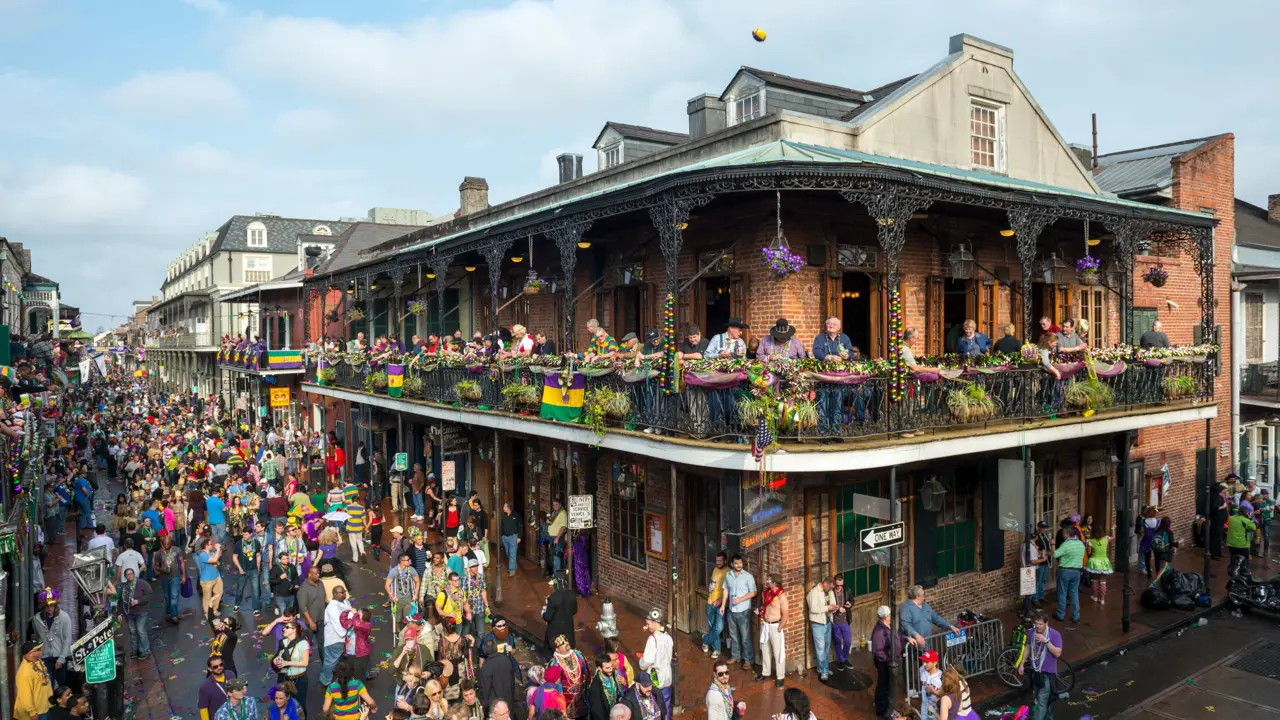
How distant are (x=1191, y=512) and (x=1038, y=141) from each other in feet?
32.1

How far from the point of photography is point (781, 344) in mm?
10711

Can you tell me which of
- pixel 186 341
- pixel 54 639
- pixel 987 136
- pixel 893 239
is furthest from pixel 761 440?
pixel 186 341

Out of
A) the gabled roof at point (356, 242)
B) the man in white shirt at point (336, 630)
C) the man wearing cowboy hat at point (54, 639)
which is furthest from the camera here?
the gabled roof at point (356, 242)

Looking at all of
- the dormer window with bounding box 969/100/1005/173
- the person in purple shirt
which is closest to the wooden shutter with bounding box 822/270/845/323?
the dormer window with bounding box 969/100/1005/173

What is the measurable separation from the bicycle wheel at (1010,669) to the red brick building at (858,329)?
1792 millimetres

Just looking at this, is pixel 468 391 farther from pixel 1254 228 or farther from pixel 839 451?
pixel 1254 228

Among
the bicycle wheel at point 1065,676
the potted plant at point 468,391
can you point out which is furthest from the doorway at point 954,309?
the potted plant at point 468,391

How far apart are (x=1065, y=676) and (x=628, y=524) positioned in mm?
7118

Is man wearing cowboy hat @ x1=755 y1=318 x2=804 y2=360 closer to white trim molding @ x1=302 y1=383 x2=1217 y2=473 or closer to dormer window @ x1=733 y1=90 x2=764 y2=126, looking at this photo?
white trim molding @ x1=302 y1=383 x2=1217 y2=473

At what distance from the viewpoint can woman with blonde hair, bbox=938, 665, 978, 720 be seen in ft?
24.7

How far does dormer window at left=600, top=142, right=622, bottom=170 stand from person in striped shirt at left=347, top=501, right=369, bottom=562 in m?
9.79

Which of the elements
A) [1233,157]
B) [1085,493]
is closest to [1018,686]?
[1085,493]

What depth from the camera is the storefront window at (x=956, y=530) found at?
13.2 meters

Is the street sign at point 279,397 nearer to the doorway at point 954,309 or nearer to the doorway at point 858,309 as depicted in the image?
the doorway at point 858,309
